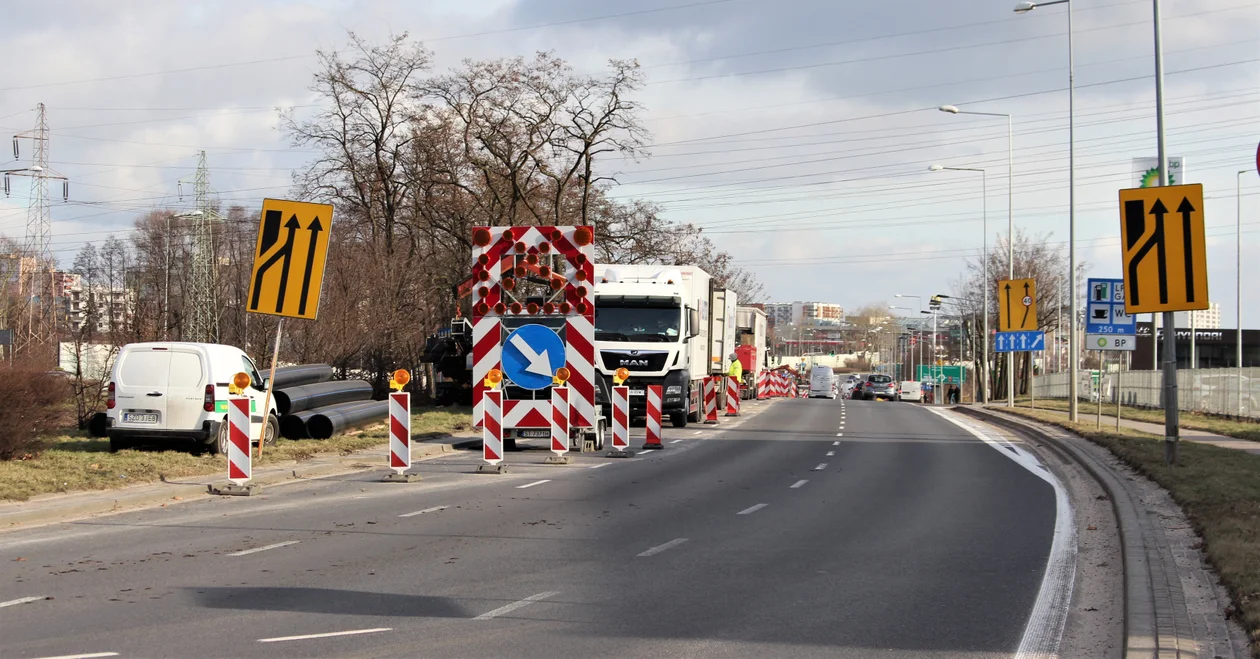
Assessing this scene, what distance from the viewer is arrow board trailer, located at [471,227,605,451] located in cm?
2016

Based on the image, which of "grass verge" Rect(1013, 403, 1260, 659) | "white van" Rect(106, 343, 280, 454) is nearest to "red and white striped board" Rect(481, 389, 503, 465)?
"white van" Rect(106, 343, 280, 454)

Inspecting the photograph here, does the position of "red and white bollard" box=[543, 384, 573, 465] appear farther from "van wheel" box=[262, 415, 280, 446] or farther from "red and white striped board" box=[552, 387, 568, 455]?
"van wheel" box=[262, 415, 280, 446]

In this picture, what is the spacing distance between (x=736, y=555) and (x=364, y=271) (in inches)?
1100

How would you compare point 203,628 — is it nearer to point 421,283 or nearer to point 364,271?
point 364,271

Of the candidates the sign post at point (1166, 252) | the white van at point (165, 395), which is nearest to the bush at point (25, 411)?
the white van at point (165, 395)

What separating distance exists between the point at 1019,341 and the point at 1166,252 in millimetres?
28310

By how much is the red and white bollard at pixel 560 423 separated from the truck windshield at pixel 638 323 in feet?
27.7

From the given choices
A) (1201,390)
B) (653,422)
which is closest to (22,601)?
(653,422)

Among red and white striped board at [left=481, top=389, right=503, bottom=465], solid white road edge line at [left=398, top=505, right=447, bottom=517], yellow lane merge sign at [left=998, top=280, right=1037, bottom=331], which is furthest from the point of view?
yellow lane merge sign at [left=998, top=280, right=1037, bottom=331]

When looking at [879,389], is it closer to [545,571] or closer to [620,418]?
[620,418]

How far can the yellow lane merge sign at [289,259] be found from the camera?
1759cm

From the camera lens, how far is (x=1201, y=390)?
38594mm

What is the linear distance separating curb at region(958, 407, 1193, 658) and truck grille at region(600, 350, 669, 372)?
13.3m

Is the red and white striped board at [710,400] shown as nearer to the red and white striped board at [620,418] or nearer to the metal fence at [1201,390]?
the metal fence at [1201,390]
